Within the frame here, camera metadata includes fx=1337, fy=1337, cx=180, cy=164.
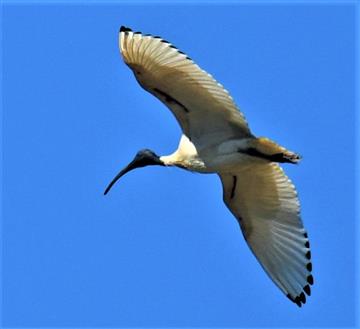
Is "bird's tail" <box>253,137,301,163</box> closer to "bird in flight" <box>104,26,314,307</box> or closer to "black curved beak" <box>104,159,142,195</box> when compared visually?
"bird in flight" <box>104,26,314,307</box>

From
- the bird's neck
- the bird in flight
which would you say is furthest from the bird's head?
the bird's neck

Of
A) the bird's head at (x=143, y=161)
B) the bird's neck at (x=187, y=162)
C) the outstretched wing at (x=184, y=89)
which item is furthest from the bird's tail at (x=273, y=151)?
the bird's head at (x=143, y=161)

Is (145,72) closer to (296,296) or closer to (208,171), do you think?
(208,171)

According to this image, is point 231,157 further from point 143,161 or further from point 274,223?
point 274,223

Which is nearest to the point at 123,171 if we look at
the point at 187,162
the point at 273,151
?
the point at 187,162

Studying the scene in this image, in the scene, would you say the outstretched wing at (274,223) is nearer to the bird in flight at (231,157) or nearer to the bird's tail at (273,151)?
the bird in flight at (231,157)

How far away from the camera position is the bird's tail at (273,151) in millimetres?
12023

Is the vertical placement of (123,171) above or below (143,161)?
above

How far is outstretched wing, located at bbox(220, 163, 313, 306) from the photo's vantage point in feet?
43.2

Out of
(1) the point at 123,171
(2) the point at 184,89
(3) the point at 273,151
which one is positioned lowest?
(3) the point at 273,151

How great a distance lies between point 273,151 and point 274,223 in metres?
1.53

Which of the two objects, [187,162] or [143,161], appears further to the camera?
[143,161]

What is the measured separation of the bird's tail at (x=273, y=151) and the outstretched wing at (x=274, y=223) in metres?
0.87

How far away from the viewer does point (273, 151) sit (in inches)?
476
